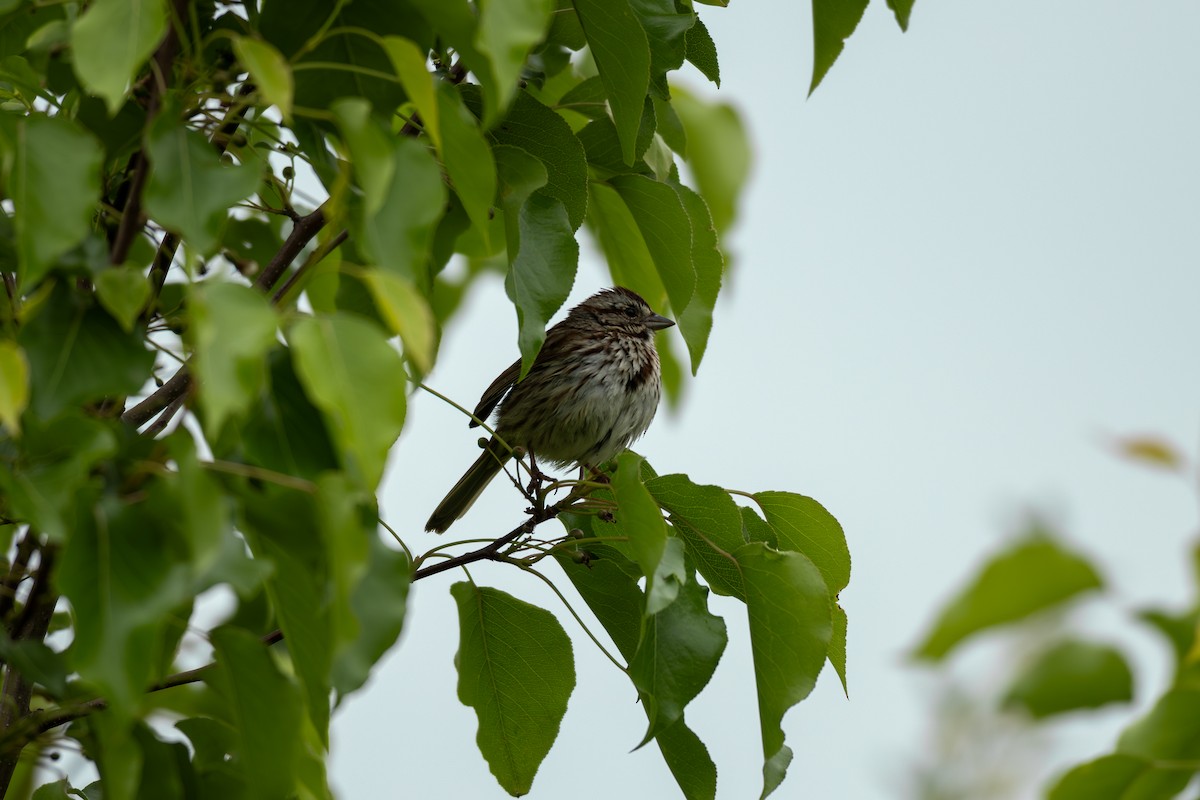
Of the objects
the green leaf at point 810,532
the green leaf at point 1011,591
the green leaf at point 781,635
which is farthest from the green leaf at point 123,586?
the green leaf at point 810,532

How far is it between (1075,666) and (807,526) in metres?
2.02

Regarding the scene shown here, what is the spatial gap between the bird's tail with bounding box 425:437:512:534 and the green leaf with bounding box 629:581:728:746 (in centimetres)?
341

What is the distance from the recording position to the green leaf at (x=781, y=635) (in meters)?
2.90

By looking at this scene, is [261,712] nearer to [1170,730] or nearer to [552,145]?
[1170,730]

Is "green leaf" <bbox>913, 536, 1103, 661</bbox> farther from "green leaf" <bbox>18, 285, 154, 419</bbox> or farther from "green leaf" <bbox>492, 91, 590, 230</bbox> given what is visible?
"green leaf" <bbox>492, 91, 590, 230</bbox>

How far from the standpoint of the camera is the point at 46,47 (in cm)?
232

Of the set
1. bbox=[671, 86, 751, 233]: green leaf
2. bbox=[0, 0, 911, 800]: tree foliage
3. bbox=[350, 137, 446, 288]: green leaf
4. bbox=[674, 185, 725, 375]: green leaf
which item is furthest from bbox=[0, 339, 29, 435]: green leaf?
bbox=[671, 86, 751, 233]: green leaf

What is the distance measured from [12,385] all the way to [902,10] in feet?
6.24

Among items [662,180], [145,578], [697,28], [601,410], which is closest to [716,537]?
[662,180]

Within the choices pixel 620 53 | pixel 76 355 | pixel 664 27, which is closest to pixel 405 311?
pixel 76 355

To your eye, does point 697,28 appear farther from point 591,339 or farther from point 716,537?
point 591,339

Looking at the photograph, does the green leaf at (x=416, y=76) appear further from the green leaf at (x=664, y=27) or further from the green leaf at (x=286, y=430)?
the green leaf at (x=664, y=27)

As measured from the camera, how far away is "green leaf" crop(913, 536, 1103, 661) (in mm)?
1354

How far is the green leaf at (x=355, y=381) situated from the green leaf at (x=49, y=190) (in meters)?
0.44
